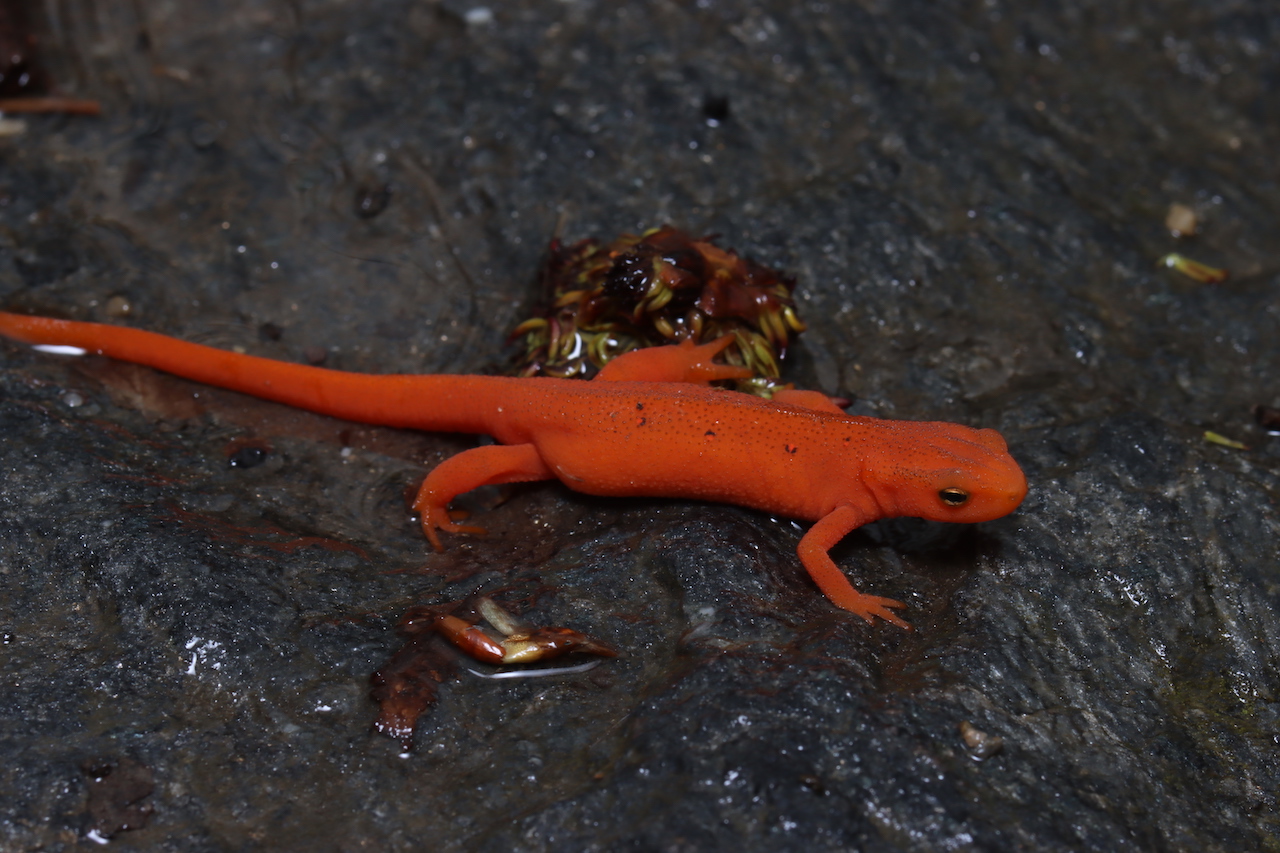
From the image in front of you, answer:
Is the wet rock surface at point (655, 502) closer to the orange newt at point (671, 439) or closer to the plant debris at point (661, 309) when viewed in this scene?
the orange newt at point (671, 439)

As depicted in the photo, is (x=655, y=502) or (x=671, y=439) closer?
(x=671, y=439)

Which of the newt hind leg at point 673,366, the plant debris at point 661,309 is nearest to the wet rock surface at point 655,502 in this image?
the plant debris at point 661,309

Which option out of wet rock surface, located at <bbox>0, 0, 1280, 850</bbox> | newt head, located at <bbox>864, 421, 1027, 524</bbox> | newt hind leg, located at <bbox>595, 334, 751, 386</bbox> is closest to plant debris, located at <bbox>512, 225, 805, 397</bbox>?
newt hind leg, located at <bbox>595, 334, 751, 386</bbox>

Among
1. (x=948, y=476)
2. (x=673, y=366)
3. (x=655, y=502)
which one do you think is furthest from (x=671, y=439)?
(x=948, y=476)

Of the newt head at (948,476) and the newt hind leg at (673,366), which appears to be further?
the newt hind leg at (673,366)

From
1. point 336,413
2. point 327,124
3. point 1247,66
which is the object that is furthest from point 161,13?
point 1247,66

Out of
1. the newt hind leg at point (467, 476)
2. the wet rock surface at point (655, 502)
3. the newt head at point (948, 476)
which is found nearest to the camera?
the wet rock surface at point (655, 502)

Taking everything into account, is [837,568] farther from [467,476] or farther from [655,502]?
[467,476]

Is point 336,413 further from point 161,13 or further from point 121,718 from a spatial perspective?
point 161,13
